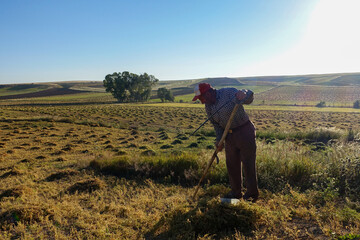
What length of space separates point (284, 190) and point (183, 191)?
2.26 meters

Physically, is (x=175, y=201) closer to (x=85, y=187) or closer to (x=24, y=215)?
(x=85, y=187)

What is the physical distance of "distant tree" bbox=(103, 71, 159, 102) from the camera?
249ft

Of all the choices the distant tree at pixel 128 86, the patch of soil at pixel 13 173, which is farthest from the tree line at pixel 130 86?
the patch of soil at pixel 13 173

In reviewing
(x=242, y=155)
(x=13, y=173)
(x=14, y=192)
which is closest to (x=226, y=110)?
(x=242, y=155)

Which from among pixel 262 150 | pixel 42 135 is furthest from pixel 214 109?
pixel 42 135

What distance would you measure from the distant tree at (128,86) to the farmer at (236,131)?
75117 millimetres

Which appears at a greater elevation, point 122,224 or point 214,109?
point 214,109

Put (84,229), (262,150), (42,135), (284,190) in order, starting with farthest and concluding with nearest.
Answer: (42,135)
(262,150)
(284,190)
(84,229)

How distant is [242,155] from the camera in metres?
3.94

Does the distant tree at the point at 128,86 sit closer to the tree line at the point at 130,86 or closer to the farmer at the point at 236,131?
the tree line at the point at 130,86

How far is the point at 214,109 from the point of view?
160 inches

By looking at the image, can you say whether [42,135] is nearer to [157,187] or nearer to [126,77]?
[157,187]

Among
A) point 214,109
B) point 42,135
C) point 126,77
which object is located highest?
point 126,77

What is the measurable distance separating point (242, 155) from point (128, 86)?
77.1 m
